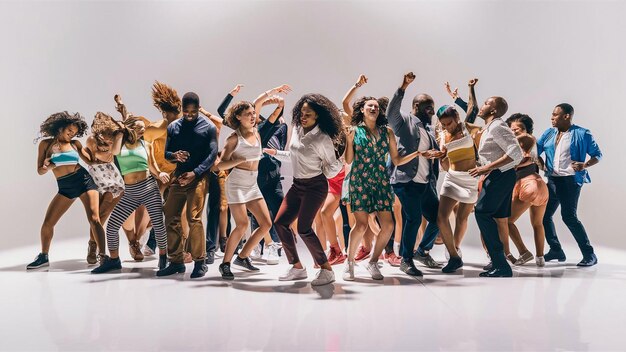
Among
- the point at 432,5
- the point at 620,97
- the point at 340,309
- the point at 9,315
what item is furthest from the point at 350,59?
Answer: the point at 9,315

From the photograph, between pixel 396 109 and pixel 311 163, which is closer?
pixel 311 163

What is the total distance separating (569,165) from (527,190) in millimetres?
718

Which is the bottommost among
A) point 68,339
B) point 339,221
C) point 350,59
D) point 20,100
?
point 68,339

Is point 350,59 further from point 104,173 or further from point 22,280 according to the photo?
point 22,280

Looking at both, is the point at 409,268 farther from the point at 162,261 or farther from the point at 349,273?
the point at 162,261

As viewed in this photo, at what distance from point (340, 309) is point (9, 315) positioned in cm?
262

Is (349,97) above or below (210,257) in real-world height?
above

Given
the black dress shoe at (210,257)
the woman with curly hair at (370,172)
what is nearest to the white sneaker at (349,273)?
the woman with curly hair at (370,172)

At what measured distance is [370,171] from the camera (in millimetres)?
5664

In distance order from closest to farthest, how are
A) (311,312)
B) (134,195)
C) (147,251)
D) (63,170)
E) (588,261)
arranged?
1. (311,312)
2. (134,195)
3. (63,170)
4. (588,261)
5. (147,251)

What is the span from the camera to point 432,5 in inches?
414

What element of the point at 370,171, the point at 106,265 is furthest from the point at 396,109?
the point at 106,265

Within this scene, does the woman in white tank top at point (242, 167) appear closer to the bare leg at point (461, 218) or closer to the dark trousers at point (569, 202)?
the bare leg at point (461, 218)

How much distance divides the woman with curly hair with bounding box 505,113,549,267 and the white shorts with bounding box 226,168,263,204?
10.1ft
